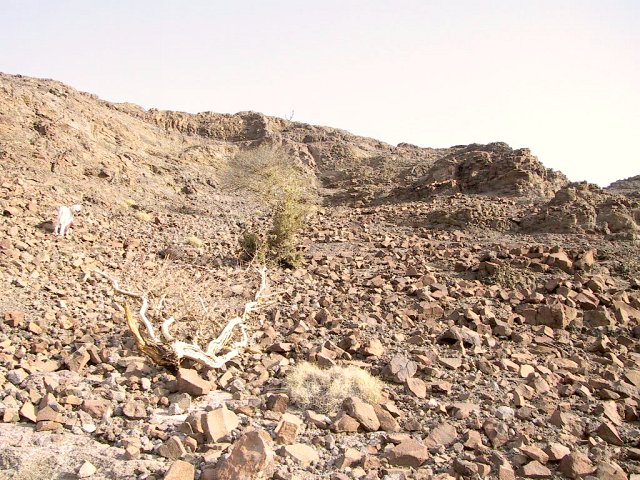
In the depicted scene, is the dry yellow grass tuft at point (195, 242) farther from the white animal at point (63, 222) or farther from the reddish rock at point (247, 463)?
A: the reddish rock at point (247, 463)

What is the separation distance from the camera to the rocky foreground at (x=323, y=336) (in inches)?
130

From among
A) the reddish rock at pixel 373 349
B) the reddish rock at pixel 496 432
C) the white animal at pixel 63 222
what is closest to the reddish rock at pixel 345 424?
the reddish rock at pixel 496 432

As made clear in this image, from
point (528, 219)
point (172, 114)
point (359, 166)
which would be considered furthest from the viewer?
point (172, 114)

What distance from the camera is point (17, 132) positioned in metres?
13.8

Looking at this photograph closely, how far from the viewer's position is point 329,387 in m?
4.19

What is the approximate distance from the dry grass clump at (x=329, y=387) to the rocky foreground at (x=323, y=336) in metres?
0.11

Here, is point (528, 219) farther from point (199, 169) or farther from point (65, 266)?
point (199, 169)

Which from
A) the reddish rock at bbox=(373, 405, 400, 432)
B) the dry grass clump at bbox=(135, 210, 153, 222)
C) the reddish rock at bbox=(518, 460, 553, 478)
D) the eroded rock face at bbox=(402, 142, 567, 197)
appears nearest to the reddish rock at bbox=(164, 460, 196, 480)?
the reddish rock at bbox=(373, 405, 400, 432)

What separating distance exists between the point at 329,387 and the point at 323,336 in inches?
62.9

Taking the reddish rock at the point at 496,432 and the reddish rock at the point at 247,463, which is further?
the reddish rock at the point at 496,432

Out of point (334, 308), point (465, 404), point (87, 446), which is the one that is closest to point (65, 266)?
point (334, 308)

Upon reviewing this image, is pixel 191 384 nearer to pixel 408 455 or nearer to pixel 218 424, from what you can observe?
pixel 218 424

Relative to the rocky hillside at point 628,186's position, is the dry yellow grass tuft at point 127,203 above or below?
below

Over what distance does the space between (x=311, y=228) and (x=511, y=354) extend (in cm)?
858
